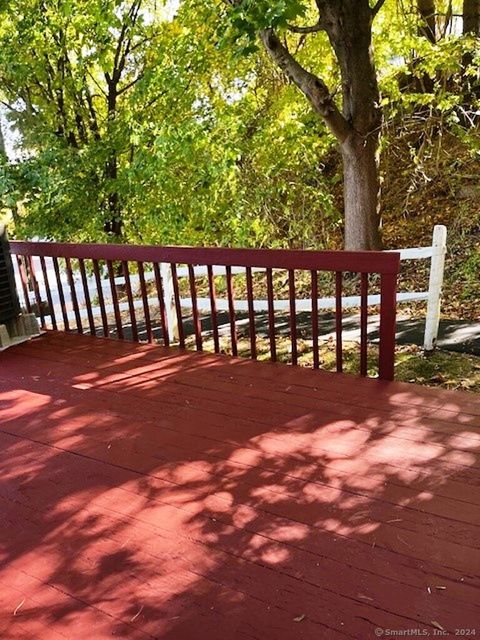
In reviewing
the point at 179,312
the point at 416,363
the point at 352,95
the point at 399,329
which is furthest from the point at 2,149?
the point at 416,363

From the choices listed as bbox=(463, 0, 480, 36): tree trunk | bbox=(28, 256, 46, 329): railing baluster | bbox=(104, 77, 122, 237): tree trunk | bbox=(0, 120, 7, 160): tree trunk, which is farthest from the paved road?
bbox=(463, 0, 480, 36): tree trunk

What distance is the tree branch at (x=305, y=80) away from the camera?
17.8 feet

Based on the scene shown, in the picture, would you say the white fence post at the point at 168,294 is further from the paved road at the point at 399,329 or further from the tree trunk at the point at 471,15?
the tree trunk at the point at 471,15

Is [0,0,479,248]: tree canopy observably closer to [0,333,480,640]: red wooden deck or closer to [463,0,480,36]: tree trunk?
[463,0,480,36]: tree trunk

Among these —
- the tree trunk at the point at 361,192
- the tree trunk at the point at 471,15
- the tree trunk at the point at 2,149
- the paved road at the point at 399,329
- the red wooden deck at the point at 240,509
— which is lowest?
the paved road at the point at 399,329

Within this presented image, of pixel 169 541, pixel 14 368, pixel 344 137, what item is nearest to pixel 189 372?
pixel 14 368

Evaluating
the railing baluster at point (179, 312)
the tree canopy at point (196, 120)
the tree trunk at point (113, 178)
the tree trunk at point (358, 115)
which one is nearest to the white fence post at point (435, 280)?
the railing baluster at point (179, 312)

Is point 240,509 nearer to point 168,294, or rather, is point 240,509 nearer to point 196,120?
point 168,294

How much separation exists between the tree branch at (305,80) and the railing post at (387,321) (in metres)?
3.39

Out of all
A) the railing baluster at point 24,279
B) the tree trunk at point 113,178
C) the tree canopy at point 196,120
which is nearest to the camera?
the railing baluster at point 24,279

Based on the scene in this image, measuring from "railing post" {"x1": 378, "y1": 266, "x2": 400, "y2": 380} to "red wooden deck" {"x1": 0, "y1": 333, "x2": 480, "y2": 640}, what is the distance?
0.14 m

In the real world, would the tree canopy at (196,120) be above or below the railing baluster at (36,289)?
above

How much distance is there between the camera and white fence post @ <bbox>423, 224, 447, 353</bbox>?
3.93 meters

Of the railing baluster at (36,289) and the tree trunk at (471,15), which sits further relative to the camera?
the tree trunk at (471,15)
